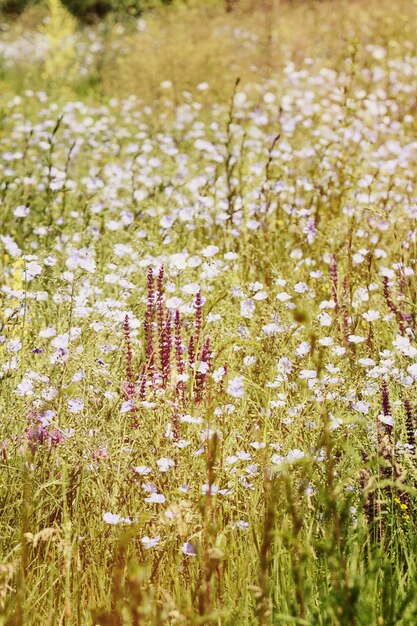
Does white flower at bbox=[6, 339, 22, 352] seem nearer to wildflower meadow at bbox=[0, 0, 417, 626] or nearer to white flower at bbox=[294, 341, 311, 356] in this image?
wildflower meadow at bbox=[0, 0, 417, 626]

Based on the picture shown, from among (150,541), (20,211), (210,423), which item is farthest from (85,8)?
(150,541)

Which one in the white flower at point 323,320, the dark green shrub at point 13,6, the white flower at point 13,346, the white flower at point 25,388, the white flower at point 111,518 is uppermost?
the dark green shrub at point 13,6

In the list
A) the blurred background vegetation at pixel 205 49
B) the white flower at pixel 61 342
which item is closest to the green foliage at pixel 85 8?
the blurred background vegetation at pixel 205 49

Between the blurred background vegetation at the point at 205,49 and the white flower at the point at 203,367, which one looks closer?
the white flower at the point at 203,367

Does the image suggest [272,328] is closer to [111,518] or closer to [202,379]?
[202,379]

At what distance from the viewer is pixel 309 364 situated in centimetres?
240

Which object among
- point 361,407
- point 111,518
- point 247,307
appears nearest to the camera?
point 111,518

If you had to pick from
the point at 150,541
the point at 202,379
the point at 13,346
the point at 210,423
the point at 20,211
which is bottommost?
the point at 150,541

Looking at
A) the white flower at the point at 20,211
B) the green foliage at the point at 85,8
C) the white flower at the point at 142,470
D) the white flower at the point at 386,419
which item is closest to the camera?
the white flower at the point at 142,470

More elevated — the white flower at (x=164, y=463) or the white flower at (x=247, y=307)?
the white flower at (x=247, y=307)

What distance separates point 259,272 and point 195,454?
169 centimetres

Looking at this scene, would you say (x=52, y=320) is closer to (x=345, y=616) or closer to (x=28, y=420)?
(x=28, y=420)

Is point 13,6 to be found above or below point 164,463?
above

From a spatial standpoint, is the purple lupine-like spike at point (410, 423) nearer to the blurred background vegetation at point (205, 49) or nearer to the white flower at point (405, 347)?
the white flower at point (405, 347)
